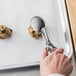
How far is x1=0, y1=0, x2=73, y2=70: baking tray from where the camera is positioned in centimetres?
71

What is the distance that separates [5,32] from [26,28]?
2.6 inches

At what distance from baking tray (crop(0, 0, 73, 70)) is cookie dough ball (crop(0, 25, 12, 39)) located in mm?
12

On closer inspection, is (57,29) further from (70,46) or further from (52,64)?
(52,64)

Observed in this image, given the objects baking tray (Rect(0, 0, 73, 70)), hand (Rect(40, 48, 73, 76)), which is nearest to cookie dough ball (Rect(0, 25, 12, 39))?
baking tray (Rect(0, 0, 73, 70))

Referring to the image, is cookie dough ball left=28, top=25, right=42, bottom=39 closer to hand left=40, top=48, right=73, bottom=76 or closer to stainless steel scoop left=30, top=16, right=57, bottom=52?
stainless steel scoop left=30, top=16, right=57, bottom=52

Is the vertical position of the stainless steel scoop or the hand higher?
the stainless steel scoop

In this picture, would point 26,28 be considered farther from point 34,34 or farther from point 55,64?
point 55,64

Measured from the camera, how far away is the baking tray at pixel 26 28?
2.32 feet

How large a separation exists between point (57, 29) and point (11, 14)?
0.52 ft

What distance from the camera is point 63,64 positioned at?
0.59 m

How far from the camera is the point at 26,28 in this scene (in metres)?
0.75

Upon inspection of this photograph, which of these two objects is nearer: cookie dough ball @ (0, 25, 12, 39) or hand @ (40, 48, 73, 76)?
hand @ (40, 48, 73, 76)

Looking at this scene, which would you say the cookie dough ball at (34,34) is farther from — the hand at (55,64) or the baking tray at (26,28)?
the hand at (55,64)

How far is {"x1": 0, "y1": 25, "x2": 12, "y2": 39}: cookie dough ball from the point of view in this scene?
73cm
